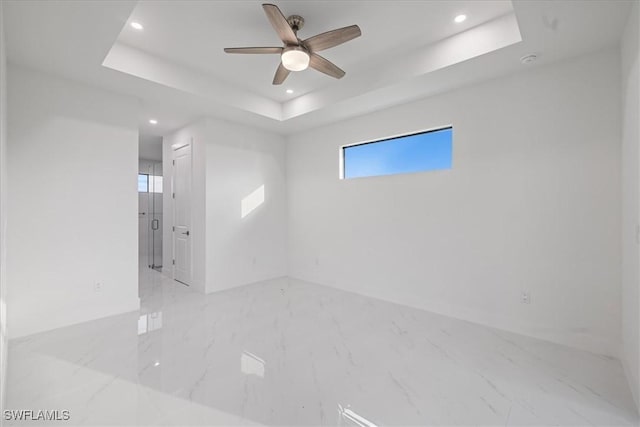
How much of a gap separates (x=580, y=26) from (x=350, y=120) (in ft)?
9.10

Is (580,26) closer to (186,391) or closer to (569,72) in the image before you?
(569,72)

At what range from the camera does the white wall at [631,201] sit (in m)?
1.98

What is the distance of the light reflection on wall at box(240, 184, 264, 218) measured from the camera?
495cm

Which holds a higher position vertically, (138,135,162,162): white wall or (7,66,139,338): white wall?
(138,135,162,162): white wall

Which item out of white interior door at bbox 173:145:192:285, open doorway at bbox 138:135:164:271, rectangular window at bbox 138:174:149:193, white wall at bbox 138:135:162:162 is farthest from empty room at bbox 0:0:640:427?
rectangular window at bbox 138:174:149:193

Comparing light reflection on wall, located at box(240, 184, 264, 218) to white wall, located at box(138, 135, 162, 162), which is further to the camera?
white wall, located at box(138, 135, 162, 162)

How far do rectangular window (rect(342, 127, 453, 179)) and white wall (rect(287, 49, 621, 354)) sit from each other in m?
0.13

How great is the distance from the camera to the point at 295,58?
259cm

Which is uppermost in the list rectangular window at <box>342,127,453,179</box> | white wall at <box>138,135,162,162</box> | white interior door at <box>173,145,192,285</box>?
white wall at <box>138,135,162,162</box>

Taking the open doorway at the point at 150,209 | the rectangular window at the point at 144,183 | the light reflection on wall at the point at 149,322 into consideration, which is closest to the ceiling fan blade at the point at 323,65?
the light reflection on wall at the point at 149,322

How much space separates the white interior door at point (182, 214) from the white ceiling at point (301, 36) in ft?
3.70

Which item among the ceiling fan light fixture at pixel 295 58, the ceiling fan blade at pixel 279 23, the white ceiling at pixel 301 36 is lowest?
the ceiling fan light fixture at pixel 295 58

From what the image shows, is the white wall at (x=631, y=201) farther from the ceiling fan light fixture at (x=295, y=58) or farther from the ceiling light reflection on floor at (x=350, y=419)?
the ceiling fan light fixture at (x=295, y=58)

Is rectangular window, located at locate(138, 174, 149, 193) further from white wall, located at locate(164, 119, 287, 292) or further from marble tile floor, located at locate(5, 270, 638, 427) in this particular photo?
marble tile floor, located at locate(5, 270, 638, 427)
